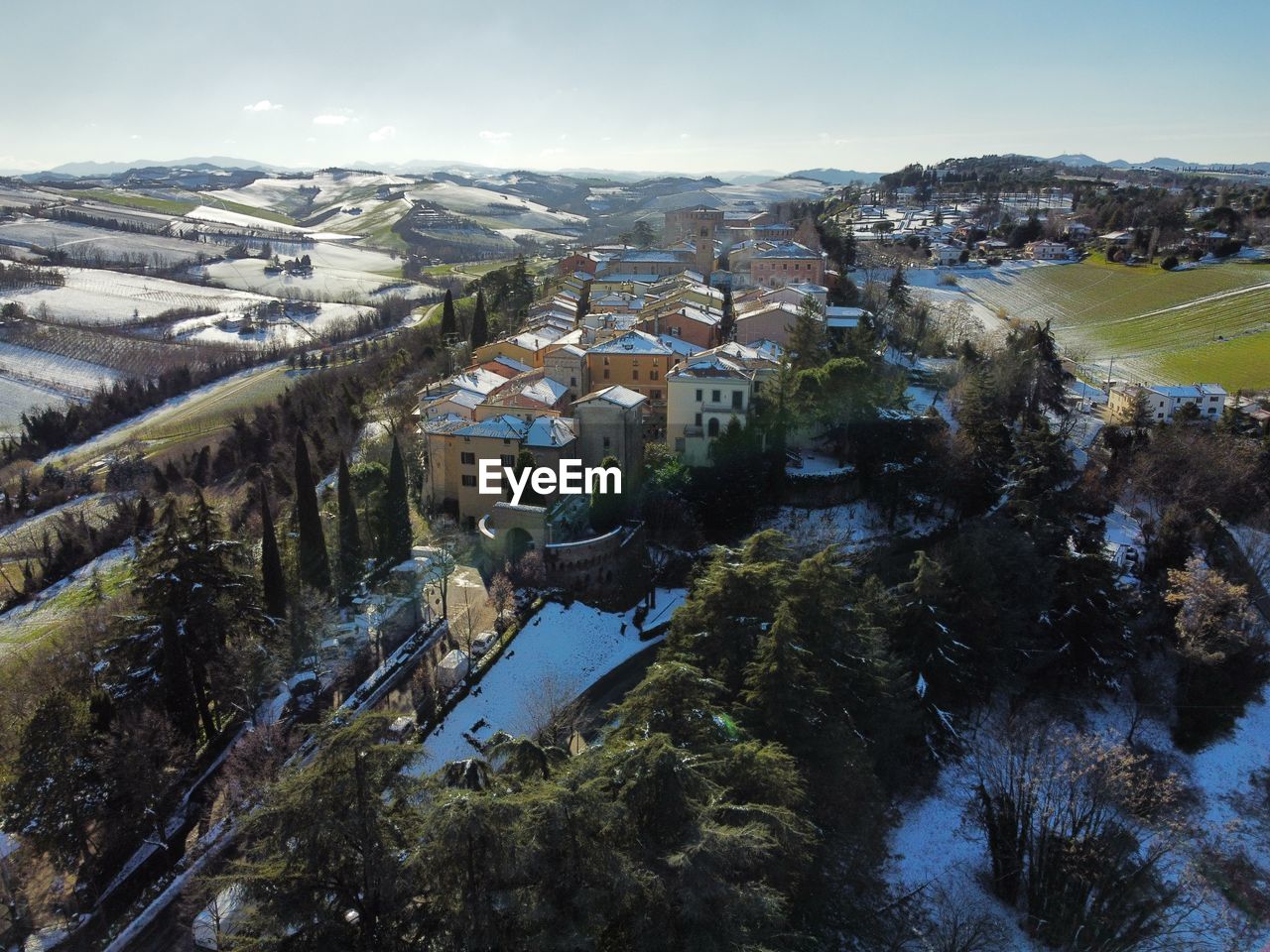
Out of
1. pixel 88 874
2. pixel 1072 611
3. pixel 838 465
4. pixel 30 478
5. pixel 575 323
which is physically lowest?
pixel 30 478

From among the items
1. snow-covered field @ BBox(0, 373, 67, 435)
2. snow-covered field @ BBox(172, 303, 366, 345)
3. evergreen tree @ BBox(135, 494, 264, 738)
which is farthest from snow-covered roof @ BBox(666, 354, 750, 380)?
snow-covered field @ BBox(172, 303, 366, 345)

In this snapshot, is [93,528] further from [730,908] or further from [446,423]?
[730,908]

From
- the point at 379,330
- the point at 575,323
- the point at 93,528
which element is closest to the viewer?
the point at 93,528

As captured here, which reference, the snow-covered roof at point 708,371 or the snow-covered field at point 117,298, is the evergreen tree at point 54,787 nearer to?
the snow-covered roof at point 708,371

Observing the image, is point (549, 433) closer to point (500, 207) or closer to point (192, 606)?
point (192, 606)

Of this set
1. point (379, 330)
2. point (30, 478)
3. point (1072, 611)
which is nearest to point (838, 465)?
point (1072, 611)
